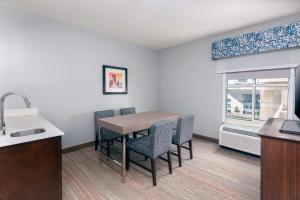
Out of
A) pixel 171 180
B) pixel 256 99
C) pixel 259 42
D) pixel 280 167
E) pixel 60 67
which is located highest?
pixel 259 42

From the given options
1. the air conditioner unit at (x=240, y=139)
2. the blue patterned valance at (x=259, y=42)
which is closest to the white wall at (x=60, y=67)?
the blue patterned valance at (x=259, y=42)

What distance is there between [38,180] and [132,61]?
343cm

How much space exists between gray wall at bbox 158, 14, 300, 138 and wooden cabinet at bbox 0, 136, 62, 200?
330 centimetres

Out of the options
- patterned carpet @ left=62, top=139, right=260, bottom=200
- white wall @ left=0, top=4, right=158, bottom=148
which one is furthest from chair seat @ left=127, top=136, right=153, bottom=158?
white wall @ left=0, top=4, right=158, bottom=148

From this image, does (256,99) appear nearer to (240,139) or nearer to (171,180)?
(240,139)

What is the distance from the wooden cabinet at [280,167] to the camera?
4.17 ft

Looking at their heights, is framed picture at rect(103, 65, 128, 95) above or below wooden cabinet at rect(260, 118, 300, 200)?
above

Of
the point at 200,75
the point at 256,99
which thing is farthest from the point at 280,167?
the point at 200,75

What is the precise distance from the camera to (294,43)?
8.60 ft

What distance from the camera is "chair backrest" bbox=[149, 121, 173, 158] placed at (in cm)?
213

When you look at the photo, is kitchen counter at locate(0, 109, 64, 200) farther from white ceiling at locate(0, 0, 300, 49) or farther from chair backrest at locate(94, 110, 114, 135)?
white ceiling at locate(0, 0, 300, 49)

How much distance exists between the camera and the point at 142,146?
2.35m

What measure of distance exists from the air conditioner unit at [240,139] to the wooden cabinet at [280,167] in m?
1.81

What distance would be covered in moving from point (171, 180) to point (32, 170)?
169 centimetres
